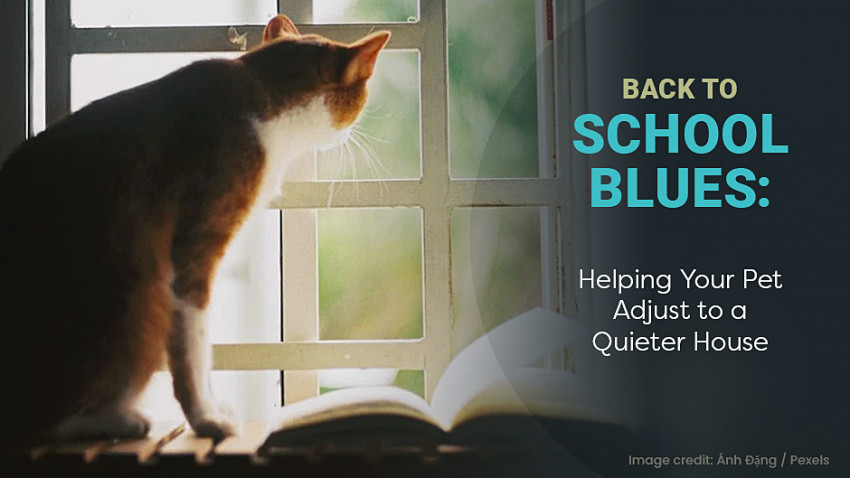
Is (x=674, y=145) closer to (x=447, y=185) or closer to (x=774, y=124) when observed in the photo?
(x=774, y=124)

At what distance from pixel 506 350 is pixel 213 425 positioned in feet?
1.22

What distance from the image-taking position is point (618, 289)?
2.90ft

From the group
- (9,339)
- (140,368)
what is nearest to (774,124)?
(140,368)

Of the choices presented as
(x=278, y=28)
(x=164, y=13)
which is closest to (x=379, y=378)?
(x=278, y=28)

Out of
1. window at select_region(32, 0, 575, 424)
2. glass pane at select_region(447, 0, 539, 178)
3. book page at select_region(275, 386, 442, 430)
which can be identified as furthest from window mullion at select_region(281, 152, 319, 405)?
glass pane at select_region(447, 0, 539, 178)

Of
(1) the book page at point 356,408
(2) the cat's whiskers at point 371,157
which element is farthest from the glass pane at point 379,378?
(2) the cat's whiskers at point 371,157

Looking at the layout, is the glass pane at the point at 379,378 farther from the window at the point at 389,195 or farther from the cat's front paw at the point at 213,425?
the cat's front paw at the point at 213,425

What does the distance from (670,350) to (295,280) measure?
491mm

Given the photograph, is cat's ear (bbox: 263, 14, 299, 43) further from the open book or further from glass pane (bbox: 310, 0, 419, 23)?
the open book

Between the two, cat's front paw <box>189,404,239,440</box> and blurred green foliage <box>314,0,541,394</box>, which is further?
blurred green foliage <box>314,0,541,394</box>

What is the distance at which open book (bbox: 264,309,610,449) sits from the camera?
0.80m

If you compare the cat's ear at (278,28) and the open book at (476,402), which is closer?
the open book at (476,402)

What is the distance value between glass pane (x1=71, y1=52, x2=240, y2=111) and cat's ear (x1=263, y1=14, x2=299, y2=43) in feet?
0.21

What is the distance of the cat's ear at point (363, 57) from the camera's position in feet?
2.87
